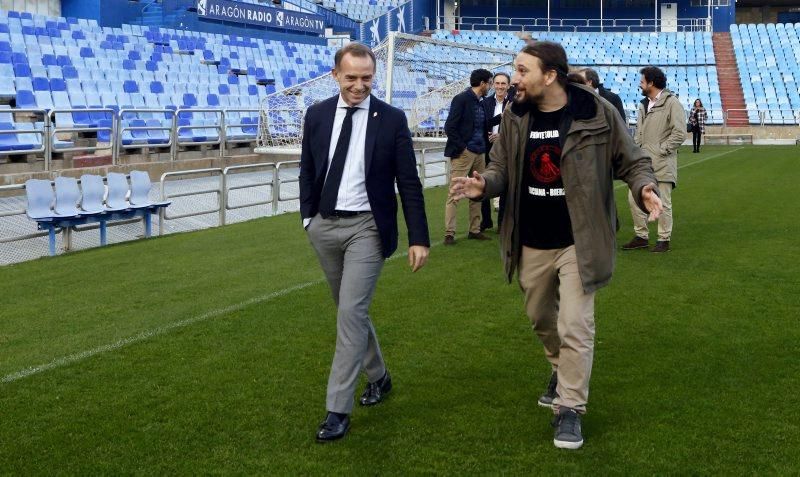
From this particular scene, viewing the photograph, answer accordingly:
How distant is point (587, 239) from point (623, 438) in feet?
3.35

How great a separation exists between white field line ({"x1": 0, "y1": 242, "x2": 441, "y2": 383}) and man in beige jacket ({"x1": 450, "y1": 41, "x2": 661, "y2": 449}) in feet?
10.1

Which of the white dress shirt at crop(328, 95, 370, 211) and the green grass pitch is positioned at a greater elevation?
the white dress shirt at crop(328, 95, 370, 211)

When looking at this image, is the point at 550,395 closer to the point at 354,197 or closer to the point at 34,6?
the point at 354,197

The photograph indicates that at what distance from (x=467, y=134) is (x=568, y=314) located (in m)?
7.17

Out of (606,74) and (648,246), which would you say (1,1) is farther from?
(606,74)

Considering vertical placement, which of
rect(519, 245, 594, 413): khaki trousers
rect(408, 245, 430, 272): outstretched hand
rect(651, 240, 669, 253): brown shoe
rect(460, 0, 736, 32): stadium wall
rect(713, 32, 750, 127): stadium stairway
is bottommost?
rect(651, 240, 669, 253): brown shoe

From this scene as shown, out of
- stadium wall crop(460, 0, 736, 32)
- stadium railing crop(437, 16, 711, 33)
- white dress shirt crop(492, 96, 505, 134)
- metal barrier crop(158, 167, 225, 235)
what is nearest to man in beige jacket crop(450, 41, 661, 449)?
white dress shirt crop(492, 96, 505, 134)

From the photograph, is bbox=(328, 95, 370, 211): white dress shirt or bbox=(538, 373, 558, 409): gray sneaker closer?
bbox=(328, 95, 370, 211): white dress shirt

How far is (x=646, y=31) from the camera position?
6194 centimetres

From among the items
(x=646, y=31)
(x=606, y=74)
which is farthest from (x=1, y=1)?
(x=646, y=31)

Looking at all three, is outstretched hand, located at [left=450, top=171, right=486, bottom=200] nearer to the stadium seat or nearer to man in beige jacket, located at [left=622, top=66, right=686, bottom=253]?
man in beige jacket, located at [left=622, top=66, right=686, bottom=253]

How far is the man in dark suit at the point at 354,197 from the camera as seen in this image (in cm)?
488

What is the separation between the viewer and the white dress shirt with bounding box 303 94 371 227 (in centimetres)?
497

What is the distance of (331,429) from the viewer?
4.87 metres
